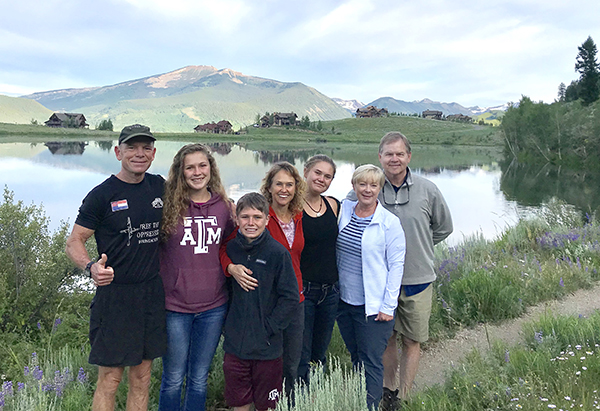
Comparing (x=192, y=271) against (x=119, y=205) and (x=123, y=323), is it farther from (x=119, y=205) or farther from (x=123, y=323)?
(x=119, y=205)

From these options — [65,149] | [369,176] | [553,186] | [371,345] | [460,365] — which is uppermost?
[65,149]

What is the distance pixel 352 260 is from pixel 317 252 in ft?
0.94

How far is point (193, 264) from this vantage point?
2715mm

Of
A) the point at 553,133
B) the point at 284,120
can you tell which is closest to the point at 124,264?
the point at 553,133

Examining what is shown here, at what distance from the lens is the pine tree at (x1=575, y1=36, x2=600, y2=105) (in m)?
45.9

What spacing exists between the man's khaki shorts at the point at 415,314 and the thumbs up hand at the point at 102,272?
2.18 meters

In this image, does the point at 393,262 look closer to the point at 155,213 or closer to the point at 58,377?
the point at 155,213

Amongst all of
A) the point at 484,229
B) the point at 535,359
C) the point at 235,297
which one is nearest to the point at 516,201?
the point at 484,229

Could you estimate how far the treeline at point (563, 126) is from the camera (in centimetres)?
3014

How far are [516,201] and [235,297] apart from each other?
19726mm

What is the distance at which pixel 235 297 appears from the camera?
278cm

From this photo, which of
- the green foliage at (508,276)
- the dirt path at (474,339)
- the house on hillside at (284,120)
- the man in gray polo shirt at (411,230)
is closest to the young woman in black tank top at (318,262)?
the man in gray polo shirt at (411,230)

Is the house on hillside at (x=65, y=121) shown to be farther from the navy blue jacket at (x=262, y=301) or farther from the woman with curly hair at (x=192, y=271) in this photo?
the navy blue jacket at (x=262, y=301)

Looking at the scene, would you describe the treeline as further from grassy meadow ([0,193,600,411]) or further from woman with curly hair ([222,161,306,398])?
woman with curly hair ([222,161,306,398])
